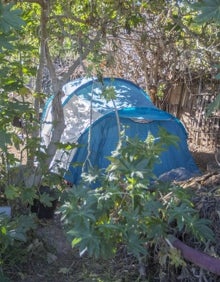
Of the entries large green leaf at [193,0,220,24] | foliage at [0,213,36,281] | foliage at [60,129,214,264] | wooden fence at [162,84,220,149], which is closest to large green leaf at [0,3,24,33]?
large green leaf at [193,0,220,24]

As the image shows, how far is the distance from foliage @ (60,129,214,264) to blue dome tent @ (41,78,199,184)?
122 inches

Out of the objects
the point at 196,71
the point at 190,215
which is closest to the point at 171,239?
the point at 190,215

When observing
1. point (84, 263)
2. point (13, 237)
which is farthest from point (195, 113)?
point (13, 237)

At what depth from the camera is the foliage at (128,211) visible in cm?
289

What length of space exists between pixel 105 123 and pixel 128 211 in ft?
11.6

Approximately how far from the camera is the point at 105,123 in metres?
6.52

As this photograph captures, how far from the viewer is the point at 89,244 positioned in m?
2.83

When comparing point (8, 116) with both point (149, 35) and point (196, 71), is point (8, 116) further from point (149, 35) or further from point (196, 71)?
point (196, 71)

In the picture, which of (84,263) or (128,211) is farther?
(84,263)

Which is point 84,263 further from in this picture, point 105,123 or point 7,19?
point 105,123

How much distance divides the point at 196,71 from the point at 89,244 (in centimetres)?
663

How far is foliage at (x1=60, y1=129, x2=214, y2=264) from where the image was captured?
114 inches

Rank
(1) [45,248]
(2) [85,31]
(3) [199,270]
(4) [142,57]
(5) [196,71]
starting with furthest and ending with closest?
(5) [196,71]
(4) [142,57]
(2) [85,31]
(1) [45,248]
(3) [199,270]

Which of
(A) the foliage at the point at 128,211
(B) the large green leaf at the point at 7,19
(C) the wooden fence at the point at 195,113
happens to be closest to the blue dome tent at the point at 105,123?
(C) the wooden fence at the point at 195,113
